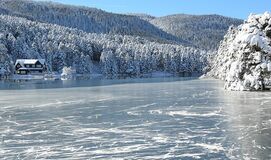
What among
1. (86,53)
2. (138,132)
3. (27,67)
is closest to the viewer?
(138,132)

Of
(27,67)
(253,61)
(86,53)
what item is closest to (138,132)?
(253,61)

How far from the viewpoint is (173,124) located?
24141 millimetres

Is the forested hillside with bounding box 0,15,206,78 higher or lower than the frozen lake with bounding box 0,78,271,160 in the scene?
higher

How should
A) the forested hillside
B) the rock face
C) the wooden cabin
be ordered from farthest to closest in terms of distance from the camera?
the forested hillside, the wooden cabin, the rock face

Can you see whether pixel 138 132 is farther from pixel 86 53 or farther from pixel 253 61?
pixel 86 53

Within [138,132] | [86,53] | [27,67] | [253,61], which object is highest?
[86,53]

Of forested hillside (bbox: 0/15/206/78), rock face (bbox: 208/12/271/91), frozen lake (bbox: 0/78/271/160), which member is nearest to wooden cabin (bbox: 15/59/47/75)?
forested hillside (bbox: 0/15/206/78)

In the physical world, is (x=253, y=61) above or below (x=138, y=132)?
above

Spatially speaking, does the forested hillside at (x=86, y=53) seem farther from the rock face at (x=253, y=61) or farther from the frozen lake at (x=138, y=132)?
the frozen lake at (x=138, y=132)

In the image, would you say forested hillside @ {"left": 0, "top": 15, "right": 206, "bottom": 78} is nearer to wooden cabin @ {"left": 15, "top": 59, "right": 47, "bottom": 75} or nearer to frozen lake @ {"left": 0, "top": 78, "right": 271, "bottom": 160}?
wooden cabin @ {"left": 15, "top": 59, "right": 47, "bottom": 75}

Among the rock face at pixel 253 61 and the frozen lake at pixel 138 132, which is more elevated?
the rock face at pixel 253 61

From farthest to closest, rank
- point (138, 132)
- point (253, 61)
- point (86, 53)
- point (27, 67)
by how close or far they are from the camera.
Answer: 1. point (86, 53)
2. point (27, 67)
3. point (253, 61)
4. point (138, 132)

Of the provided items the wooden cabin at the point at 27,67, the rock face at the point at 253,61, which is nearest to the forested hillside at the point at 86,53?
the wooden cabin at the point at 27,67

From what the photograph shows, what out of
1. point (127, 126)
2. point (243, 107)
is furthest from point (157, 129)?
point (243, 107)
